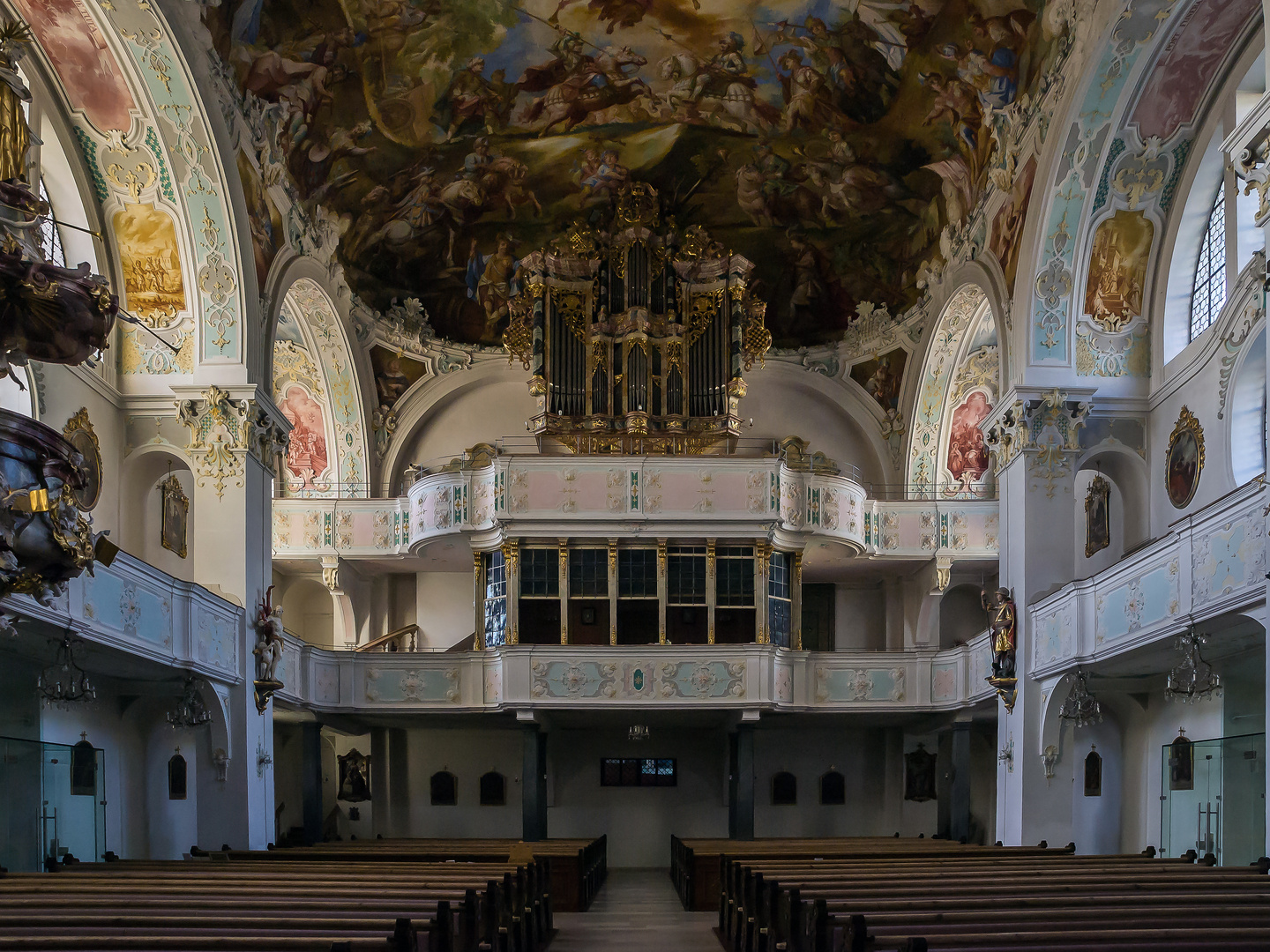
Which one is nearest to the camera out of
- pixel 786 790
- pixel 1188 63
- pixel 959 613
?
pixel 1188 63

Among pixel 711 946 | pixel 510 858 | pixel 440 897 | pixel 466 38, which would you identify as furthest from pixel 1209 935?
pixel 466 38

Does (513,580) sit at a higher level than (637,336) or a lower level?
lower

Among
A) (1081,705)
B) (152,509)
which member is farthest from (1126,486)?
(152,509)

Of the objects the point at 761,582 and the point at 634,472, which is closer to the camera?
the point at 634,472

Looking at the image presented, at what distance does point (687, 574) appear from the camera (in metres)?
27.6

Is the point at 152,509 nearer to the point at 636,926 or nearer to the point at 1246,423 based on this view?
the point at 636,926

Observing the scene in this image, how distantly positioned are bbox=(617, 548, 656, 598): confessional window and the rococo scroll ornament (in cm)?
762

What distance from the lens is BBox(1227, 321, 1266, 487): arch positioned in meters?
19.2

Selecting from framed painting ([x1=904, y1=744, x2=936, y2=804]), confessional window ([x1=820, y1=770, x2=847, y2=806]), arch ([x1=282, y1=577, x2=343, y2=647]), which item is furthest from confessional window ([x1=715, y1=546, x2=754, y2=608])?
arch ([x1=282, y1=577, x2=343, y2=647])

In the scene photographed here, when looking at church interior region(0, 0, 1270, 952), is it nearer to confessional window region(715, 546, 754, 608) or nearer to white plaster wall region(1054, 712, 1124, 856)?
white plaster wall region(1054, 712, 1124, 856)

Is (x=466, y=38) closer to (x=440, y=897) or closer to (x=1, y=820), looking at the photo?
(x=1, y=820)

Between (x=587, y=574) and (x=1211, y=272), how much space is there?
1278 centimetres

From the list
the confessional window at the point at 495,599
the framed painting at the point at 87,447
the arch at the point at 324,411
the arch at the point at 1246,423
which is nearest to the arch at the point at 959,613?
the confessional window at the point at 495,599

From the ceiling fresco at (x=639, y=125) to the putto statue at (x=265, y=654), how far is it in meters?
7.89
